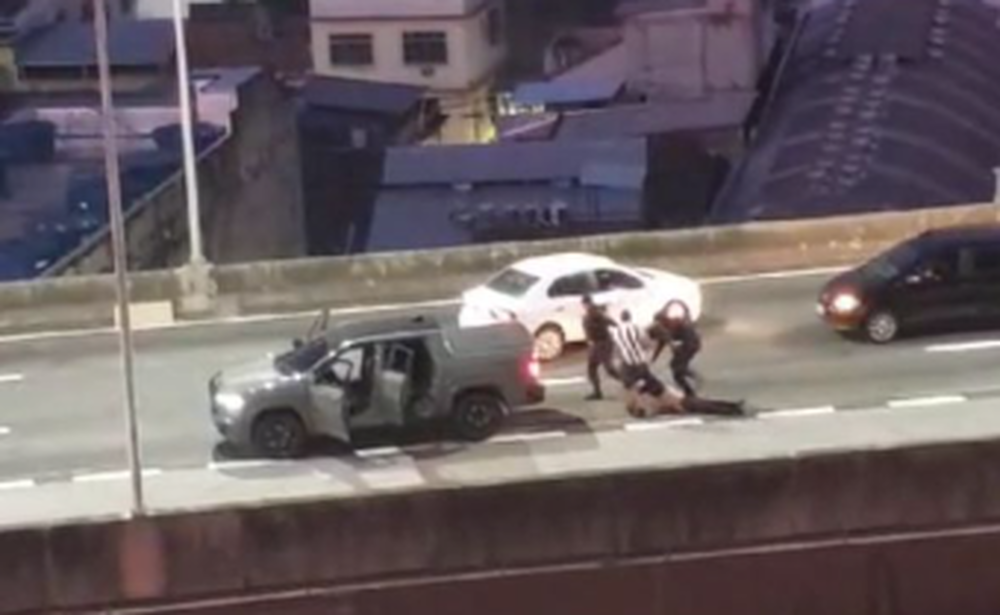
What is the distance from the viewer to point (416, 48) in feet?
188

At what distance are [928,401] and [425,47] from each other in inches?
1544

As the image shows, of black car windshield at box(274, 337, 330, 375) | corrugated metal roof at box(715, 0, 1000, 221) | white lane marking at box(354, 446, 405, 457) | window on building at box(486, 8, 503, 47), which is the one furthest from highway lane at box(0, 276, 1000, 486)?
window on building at box(486, 8, 503, 47)

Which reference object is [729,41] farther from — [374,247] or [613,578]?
[613,578]

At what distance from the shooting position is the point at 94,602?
659 inches

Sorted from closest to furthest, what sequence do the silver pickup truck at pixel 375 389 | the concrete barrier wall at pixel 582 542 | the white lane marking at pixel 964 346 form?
the concrete barrier wall at pixel 582 542
the silver pickup truck at pixel 375 389
the white lane marking at pixel 964 346

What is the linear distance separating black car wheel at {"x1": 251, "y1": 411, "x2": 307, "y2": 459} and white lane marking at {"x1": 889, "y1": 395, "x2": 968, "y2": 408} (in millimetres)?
4651

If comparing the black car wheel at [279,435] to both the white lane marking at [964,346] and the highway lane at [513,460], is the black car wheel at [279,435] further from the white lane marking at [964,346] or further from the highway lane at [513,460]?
the white lane marking at [964,346]

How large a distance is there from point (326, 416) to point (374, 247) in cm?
2617

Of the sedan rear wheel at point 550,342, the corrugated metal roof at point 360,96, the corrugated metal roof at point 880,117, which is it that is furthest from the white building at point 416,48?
the sedan rear wheel at point 550,342

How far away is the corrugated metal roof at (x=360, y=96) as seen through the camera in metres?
53.5

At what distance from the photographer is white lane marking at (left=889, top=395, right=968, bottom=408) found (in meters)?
19.0

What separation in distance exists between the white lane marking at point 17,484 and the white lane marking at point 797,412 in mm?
5638

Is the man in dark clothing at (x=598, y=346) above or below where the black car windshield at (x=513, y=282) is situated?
below

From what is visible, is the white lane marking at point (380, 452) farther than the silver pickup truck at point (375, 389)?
No
